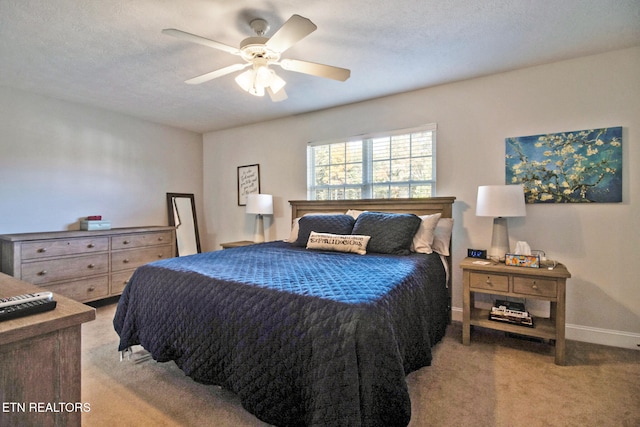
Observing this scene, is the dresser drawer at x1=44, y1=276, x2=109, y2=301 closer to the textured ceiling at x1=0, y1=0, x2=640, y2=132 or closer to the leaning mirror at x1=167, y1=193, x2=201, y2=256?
the leaning mirror at x1=167, y1=193, x2=201, y2=256

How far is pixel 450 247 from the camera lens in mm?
2998

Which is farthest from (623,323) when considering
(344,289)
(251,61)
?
(251,61)

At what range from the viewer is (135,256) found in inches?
149

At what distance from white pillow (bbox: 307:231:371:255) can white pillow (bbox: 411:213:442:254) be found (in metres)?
0.43

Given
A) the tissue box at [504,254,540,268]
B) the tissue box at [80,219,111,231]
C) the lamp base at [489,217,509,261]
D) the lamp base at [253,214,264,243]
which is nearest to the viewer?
the tissue box at [504,254,540,268]

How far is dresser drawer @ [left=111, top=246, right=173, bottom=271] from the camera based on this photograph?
3.59 meters

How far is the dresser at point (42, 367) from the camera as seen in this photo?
2.61 feet

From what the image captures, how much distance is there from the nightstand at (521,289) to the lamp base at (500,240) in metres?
0.17

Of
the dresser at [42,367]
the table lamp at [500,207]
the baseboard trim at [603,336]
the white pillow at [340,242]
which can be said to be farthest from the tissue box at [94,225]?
the baseboard trim at [603,336]

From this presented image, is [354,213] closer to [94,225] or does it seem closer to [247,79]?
[247,79]

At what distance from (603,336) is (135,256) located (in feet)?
15.7

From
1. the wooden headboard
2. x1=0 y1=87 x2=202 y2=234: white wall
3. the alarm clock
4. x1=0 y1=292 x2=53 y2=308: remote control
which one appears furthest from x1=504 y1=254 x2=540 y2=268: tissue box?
x1=0 y1=87 x2=202 y2=234: white wall

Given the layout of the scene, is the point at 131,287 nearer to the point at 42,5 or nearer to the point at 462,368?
the point at 42,5

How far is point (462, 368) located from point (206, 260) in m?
1.97
